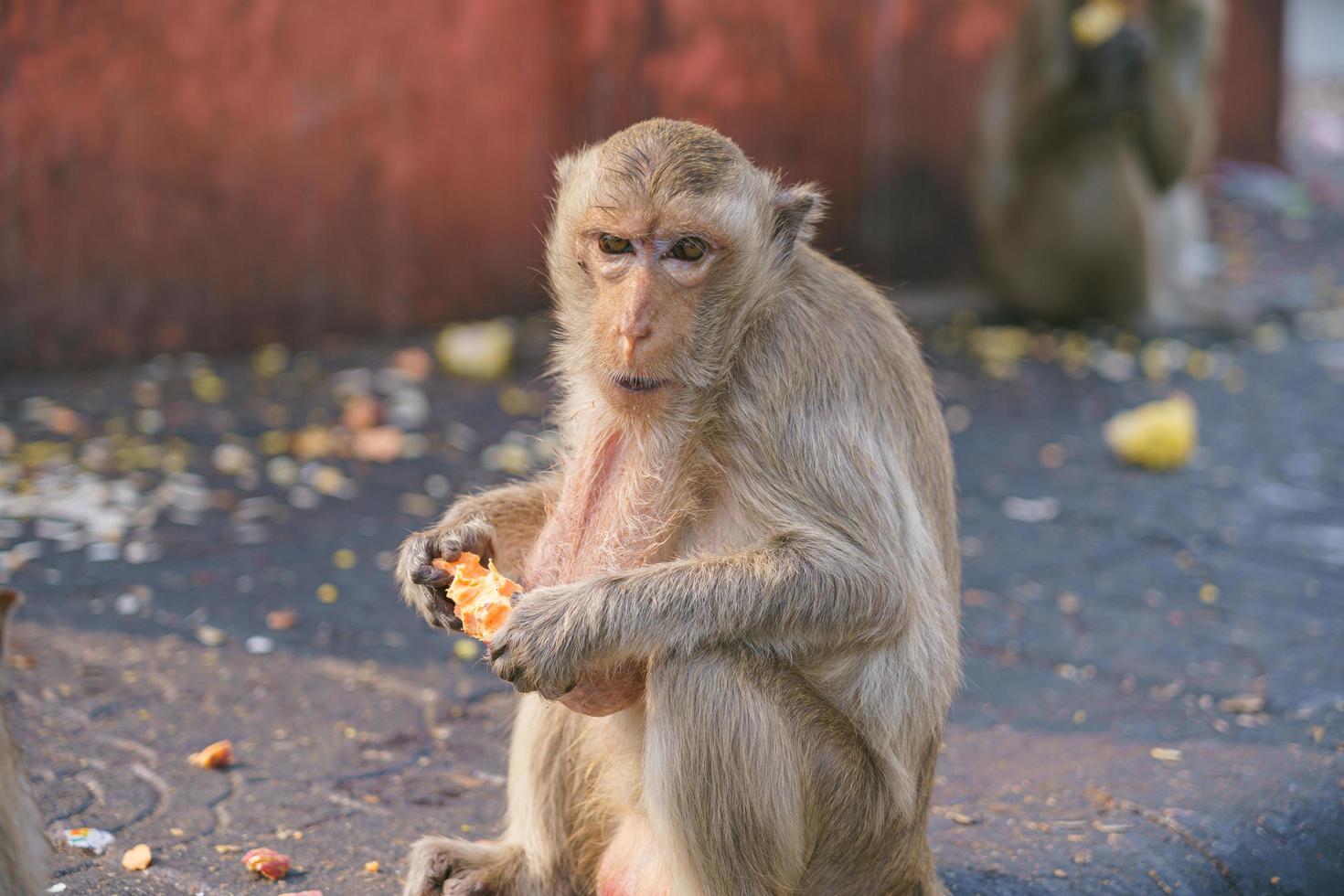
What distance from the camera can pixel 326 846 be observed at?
3.00m

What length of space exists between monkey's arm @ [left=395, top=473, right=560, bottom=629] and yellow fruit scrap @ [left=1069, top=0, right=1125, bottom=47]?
5634mm

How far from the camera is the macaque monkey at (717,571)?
7.87 feet

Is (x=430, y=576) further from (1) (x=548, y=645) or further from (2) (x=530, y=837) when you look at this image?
(2) (x=530, y=837)

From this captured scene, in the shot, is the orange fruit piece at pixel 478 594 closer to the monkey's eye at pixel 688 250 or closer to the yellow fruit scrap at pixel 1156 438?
the monkey's eye at pixel 688 250

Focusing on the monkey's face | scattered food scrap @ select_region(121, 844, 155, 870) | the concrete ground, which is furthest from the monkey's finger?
scattered food scrap @ select_region(121, 844, 155, 870)

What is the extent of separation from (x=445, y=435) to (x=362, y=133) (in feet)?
5.70

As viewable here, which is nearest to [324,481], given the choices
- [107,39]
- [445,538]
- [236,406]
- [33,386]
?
[236,406]

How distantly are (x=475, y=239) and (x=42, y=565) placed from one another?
337cm

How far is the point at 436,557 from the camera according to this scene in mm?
2758

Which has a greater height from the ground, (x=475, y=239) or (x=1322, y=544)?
(x=475, y=239)

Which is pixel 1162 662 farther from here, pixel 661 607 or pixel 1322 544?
pixel 661 607

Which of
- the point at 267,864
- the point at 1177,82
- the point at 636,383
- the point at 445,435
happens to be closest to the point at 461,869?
the point at 267,864

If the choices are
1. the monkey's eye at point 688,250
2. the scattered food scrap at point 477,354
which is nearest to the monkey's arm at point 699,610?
the monkey's eye at point 688,250

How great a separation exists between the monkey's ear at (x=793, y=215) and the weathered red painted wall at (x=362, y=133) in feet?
13.2
